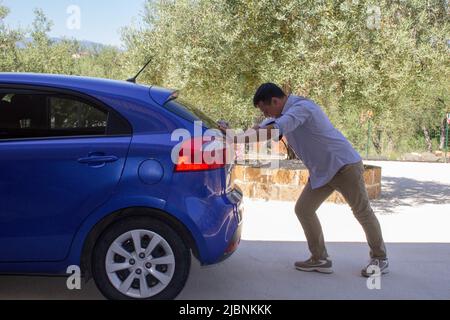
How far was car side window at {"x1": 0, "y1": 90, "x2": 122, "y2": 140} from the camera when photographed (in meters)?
3.88

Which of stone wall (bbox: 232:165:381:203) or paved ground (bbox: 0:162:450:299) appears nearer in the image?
paved ground (bbox: 0:162:450:299)

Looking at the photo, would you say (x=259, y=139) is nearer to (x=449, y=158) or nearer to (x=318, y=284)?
(x=318, y=284)

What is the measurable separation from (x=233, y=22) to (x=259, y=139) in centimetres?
577

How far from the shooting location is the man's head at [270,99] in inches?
184

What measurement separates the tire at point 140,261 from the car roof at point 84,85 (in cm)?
89

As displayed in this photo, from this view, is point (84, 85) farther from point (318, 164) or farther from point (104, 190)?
point (318, 164)

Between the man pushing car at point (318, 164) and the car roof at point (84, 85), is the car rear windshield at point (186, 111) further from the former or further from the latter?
the man pushing car at point (318, 164)

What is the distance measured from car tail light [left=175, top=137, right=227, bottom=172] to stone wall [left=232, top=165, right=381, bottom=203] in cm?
531

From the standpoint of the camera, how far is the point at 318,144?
4773mm

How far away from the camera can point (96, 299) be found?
4.22 metres

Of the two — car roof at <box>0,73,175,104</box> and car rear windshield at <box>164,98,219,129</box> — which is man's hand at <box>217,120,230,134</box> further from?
car roof at <box>0,73,175,104</box>

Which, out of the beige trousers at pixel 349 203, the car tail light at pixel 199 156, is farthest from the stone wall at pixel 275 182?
the car tail light at pixel 199 156

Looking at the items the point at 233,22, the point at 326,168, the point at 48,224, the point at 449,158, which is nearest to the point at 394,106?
the point at 233,22

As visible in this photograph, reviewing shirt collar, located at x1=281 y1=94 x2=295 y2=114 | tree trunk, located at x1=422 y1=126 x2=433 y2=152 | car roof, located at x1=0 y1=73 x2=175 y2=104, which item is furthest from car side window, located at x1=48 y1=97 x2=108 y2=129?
tree trunk, located at x1=422 y1=126 x2=433 y2=152
